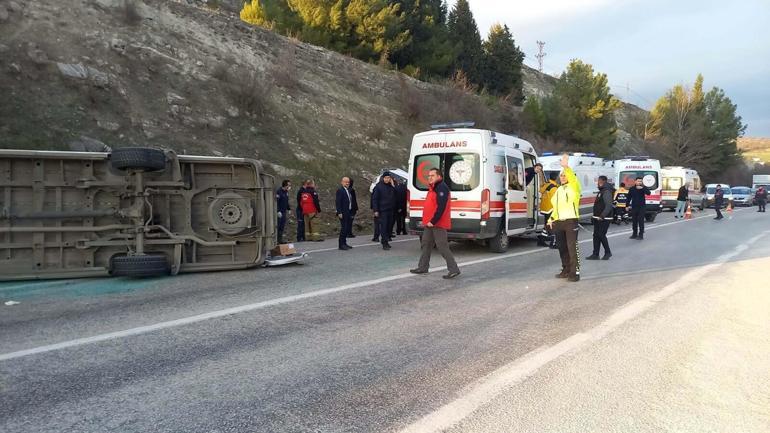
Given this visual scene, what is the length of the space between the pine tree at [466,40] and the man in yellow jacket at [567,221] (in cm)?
3351

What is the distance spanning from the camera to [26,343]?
15.5 feet

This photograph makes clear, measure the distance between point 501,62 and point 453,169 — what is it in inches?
1506

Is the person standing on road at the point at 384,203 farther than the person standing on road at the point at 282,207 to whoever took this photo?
No

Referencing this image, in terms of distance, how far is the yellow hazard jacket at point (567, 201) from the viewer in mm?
8266

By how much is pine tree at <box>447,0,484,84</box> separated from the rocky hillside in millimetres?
15253

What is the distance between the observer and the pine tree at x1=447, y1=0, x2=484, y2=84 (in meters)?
42.5

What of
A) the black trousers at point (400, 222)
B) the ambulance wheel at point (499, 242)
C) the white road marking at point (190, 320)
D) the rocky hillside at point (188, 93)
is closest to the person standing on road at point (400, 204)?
the black trousers at point (400, 222)

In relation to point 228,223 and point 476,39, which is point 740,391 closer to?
point 228,223

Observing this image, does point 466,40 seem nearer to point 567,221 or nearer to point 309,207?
point 309,207

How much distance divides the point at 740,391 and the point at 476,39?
148 ft

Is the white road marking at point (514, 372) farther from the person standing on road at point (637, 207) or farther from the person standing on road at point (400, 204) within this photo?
the person standing on road at point (637, 207)

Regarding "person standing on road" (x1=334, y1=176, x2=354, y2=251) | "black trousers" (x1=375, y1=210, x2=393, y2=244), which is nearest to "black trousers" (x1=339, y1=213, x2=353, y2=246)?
"person standing on road" (x1=334, y1=176, x2=354, y2=251)

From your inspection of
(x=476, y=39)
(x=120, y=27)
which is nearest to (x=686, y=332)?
(x=120, y=27)

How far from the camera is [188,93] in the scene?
1825 centimetres
